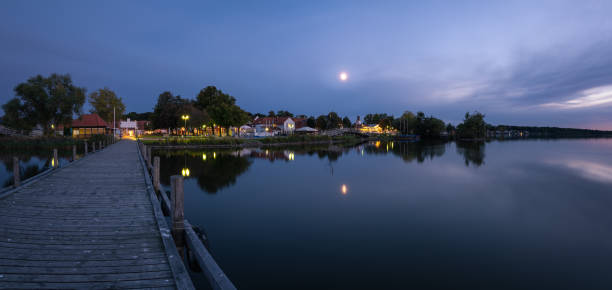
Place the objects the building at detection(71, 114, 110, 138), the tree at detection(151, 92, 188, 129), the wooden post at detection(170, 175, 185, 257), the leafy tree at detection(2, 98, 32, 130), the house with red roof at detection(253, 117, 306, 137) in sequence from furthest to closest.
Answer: the house with red roof at detection(253, 117, 306, 137), the building at detection(71, 114, 110, 138), the tree at detection(151, 92, 188, 129), the leafy tree at detection(2, 98, 32, 130), the wooden post at detection(170, 175, 185, 257)

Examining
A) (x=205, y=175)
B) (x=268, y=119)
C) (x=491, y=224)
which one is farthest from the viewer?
(x=268, y=119)

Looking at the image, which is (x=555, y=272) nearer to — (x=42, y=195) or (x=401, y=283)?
(x=401, y=283)

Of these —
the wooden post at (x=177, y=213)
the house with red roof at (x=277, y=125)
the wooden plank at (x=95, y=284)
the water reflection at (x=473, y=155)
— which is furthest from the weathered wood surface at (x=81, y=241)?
the house with red roof at (x=277, y=125)

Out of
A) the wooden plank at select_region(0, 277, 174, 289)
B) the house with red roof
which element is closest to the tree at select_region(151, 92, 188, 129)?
the house with red roof

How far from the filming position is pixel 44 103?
39.7m

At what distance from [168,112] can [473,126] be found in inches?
3160

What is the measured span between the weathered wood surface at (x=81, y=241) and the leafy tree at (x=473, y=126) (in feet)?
304

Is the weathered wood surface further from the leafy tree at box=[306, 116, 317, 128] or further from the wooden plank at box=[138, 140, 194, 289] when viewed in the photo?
the leafy tree at box=[306, 116, 317, 128]

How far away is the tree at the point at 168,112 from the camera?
49062 millimetres

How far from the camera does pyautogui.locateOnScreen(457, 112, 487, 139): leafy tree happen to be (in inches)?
3292

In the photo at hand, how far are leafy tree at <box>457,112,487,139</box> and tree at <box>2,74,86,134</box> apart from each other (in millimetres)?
91888

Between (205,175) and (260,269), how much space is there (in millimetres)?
13429

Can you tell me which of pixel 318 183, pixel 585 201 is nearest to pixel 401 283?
pixel 318 183

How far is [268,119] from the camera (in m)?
88.5
